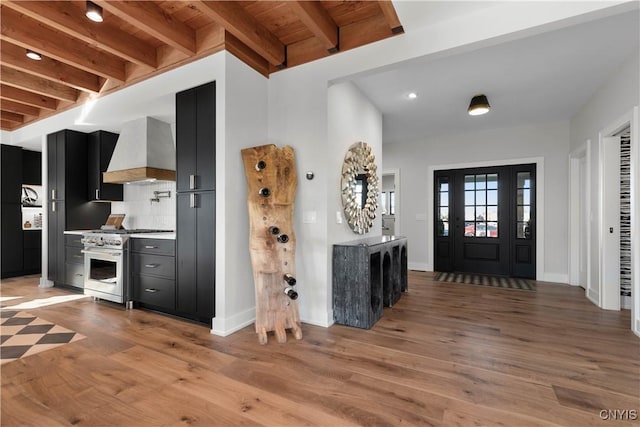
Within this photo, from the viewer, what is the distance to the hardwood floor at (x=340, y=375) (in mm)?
1644

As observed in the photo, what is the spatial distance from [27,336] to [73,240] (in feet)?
6.61

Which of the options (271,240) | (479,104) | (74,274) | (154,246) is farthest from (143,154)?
(479,104)

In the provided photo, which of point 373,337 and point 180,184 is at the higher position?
point 180,184

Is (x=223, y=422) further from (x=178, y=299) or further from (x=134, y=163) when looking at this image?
(x=134, y=163)

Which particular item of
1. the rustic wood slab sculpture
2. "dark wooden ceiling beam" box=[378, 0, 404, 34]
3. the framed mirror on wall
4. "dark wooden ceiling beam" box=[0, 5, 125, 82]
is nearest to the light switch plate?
the rustic wood slab sculpture

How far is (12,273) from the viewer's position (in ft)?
17.3

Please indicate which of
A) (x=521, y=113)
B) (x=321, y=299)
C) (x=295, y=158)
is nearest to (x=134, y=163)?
(x=295, y=158)

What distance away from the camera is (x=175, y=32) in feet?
9.10

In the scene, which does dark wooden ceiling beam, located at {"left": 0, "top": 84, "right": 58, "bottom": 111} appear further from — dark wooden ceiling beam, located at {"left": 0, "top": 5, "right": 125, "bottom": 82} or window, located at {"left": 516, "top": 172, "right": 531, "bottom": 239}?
window, located at {"left": 516, "top": 172, "right": 531, "bottom": 239}

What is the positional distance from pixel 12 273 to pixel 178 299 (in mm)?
4538

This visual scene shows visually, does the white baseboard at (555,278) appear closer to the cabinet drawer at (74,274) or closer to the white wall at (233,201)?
the white wall at (233,201)

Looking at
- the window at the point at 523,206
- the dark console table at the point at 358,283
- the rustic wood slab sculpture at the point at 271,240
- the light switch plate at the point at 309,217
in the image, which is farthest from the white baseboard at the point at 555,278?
the rustic wood slab sculpture at the point at 271,240

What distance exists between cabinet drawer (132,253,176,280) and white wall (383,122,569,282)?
14.8 ft

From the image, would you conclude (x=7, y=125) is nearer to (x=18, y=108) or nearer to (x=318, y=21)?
(x=18, y=108)
